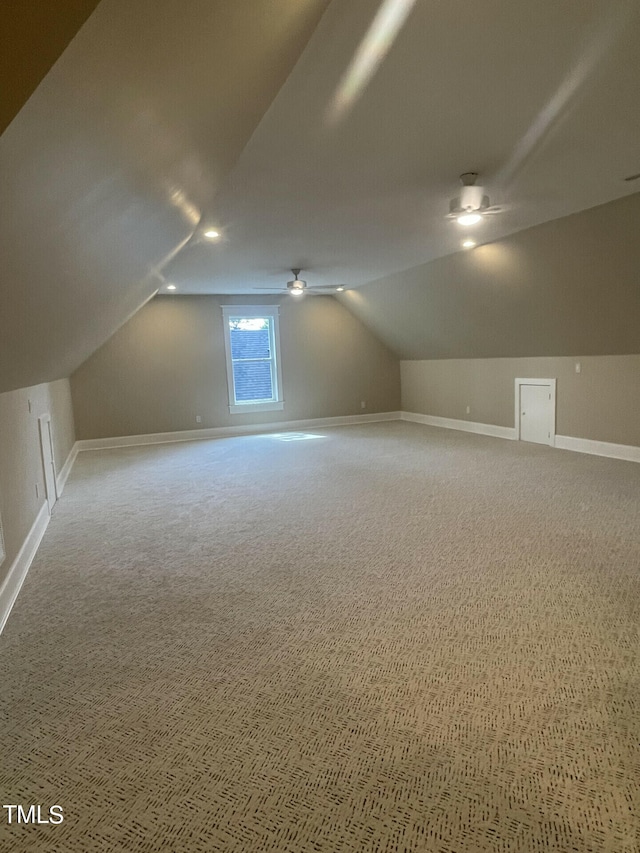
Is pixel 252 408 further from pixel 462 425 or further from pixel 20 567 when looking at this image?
pixel 20 567

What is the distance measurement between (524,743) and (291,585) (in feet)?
4.94

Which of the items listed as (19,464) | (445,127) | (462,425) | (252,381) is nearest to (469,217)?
(445,127)

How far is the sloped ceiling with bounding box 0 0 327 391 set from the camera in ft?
3.53

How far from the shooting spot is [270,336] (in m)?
9.05

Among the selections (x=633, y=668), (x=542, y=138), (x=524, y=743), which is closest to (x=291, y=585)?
(x=524, y=743)

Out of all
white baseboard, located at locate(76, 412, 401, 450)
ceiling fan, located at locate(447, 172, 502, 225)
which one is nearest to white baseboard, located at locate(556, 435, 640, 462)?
ceiling fan, located at locate(447, 172, 502, 225)

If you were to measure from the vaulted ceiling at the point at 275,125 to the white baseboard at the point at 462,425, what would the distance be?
3.86 metres

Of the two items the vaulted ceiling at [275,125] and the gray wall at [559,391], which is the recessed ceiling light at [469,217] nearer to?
the vaulted ceiling at [275,125]

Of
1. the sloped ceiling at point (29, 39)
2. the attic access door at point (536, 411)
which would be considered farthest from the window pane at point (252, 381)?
the sloped ceiling at point (29, 39)

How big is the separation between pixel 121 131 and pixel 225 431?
757 cm

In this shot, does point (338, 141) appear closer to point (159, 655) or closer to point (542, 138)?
point (542, 138)

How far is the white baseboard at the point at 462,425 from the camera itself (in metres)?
7.46

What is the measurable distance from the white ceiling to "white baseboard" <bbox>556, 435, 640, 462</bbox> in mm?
2878

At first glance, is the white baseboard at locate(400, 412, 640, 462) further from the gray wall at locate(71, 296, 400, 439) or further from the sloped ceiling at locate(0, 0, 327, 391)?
the sloped ceiling at locate(0, 0, 327, 391)
